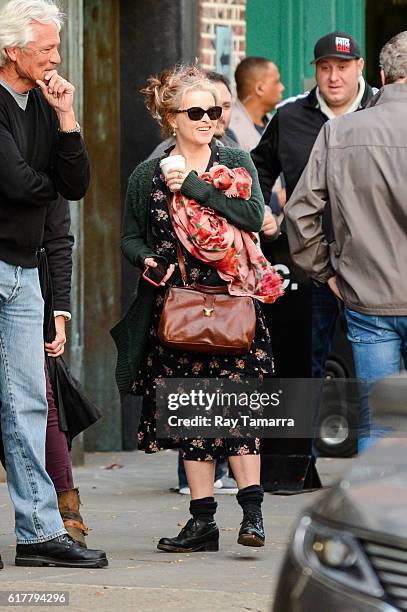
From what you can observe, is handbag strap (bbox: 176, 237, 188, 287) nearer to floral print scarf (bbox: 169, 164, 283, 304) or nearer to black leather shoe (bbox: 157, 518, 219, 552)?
floral print scarf (bbox: 169, 164, 283, 304)

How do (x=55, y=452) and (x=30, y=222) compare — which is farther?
(x=55, y=452)

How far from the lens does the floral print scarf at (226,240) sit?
670 cm

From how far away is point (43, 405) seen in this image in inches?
248

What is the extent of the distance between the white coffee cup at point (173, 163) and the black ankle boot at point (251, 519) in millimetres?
1329

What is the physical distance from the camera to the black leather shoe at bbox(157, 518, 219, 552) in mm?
6820

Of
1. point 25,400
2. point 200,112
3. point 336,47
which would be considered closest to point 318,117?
point 336,47

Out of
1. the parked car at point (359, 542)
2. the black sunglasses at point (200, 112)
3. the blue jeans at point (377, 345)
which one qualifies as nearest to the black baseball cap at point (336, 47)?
the black sunglasses at point (200, 112)

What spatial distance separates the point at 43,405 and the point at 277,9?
5.56 m

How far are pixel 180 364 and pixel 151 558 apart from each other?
2.60ft

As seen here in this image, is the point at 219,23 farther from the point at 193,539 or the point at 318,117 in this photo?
the point at 193,539

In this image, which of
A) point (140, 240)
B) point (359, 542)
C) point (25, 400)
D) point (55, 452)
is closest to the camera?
point (359, 542)

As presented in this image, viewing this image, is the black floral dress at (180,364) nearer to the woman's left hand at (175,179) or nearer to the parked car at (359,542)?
the woman's left hand at (175,179)

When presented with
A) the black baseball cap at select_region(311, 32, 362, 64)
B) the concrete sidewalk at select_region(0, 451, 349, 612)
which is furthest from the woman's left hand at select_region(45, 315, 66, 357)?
the black baseball cap at select_region(311, 32, 362, 64)

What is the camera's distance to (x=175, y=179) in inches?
266
